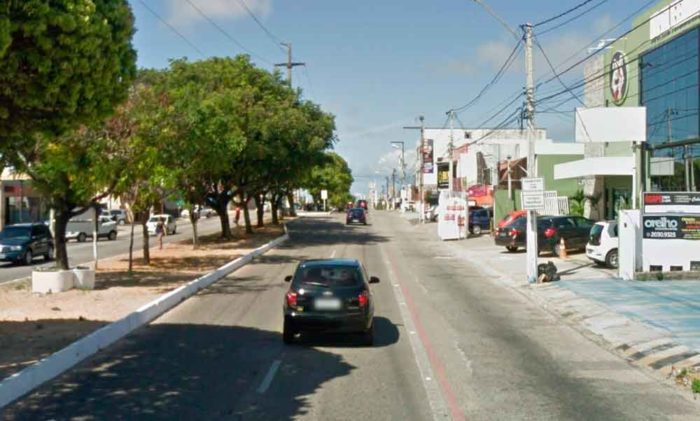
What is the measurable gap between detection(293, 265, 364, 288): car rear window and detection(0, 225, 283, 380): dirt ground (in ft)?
12.7

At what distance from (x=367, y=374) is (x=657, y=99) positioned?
2746 cm

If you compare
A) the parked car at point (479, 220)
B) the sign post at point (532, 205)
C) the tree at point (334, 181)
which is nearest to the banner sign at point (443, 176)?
the parked car at point (479, 220)

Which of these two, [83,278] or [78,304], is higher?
[83,278]

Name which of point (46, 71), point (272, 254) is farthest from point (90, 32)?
point (272, 254)

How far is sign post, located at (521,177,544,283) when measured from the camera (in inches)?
892

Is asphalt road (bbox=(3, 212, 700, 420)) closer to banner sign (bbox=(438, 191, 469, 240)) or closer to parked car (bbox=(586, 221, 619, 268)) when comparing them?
parked car (bbox=(586, 221, 619, 268))

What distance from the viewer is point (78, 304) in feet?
→ 57.4

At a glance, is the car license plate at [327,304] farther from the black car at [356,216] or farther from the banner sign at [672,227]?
the black car at [356,216]

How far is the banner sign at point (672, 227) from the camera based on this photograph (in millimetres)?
21953

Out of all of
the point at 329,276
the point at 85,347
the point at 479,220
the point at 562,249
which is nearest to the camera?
the point at 85,347

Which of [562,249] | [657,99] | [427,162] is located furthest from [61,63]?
[427,162]

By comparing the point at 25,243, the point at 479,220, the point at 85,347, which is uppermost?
the point at 479,220

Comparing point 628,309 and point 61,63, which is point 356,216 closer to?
point 628,309

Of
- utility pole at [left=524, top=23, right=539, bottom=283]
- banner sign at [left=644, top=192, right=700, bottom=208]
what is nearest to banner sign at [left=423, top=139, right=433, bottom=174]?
utility pole at [left=524, top=23, right=539, bottom=283]
